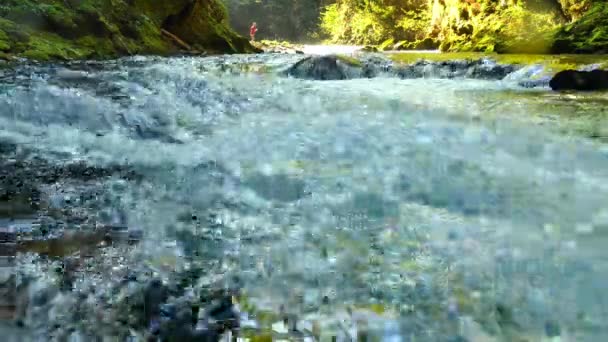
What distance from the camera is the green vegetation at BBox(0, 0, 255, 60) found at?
10.3 m

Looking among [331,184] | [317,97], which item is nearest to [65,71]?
[317,97]

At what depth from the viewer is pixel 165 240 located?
7.09ft

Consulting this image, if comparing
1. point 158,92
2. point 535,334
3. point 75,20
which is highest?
point 75,20

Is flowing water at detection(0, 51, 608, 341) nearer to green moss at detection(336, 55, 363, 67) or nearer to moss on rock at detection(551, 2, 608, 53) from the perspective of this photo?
green moss at detection(336, 55, 363, 67)

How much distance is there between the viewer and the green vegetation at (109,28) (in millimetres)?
10336

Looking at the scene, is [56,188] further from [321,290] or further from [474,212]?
[474,212]

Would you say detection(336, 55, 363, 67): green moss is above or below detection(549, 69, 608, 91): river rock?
above

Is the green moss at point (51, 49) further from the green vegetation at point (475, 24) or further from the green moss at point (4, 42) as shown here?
the green vegetation at point (475, 24)

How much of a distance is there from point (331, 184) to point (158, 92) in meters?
4.01

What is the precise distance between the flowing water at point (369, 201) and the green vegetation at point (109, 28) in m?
5.01

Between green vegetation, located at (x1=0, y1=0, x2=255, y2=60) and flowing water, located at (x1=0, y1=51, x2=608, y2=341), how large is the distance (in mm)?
5008

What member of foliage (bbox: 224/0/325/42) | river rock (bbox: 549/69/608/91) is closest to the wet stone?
river rock (bbox: 549/69/608/91)

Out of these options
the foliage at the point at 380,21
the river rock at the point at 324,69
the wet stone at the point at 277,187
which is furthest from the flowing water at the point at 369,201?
the foliage at the point at 380,21

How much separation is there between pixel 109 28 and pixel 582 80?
11202 mm
